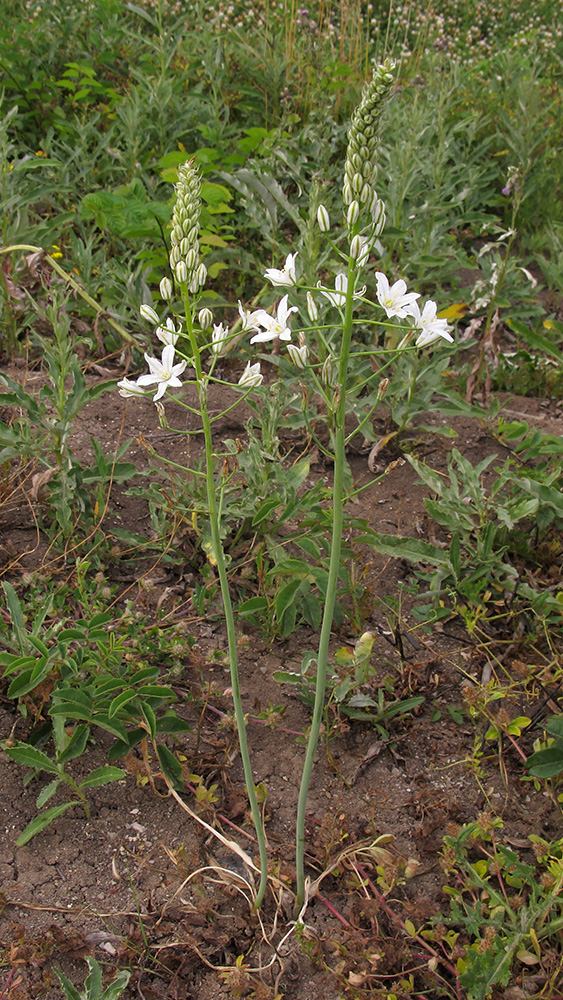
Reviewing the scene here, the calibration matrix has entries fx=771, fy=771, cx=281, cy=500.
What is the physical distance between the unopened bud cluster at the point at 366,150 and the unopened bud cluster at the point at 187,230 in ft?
1.00

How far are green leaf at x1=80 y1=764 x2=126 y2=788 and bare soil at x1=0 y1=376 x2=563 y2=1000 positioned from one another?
11 cm

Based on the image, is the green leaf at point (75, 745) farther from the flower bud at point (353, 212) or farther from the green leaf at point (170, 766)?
the flower bud at point (353, 212)

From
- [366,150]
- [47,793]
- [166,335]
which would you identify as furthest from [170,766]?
[366,150]

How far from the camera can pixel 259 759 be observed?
2.38 metres

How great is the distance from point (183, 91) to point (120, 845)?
4.98 meters

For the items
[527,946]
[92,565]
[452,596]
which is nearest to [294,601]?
[452,596]

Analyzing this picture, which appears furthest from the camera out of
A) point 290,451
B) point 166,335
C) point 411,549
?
point 290,451

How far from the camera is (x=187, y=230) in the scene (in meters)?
1.55

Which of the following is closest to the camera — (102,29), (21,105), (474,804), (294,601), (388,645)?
(474,804)

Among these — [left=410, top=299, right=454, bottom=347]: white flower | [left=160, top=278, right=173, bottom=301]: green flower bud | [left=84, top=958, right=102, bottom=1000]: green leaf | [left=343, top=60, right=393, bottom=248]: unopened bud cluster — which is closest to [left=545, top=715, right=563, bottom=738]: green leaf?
[left=410, top=299, right=454, bottom=347]: white flower

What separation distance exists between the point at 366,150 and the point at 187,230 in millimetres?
382

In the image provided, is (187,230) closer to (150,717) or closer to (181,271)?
(181,271)

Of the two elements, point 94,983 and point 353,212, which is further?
point 94,983

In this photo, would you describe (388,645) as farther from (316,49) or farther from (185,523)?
(316,49)
